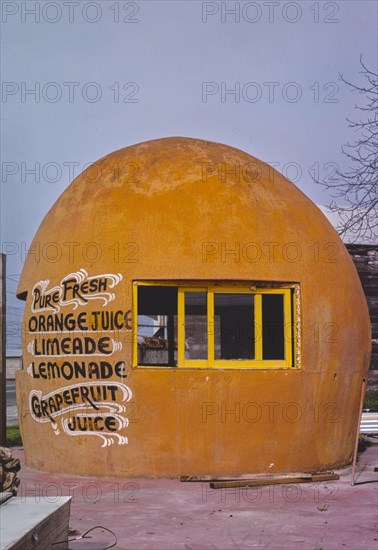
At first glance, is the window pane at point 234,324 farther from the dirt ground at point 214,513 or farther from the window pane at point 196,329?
the dirt ground at point 214,513

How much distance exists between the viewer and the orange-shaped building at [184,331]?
10.6 m

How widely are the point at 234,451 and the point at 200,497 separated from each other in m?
1.26

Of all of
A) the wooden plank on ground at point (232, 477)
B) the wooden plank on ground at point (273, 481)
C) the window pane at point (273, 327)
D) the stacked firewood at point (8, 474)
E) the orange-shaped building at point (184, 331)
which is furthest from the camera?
the window pane at point (273, 327)

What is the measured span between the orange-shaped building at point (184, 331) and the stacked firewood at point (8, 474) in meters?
4.47

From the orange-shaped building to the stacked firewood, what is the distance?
4465 mm

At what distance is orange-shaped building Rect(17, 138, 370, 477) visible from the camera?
34.8 feet

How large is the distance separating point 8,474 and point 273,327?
589 cm

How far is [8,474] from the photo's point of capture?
5.98 meters

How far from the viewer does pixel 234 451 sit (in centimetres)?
1066

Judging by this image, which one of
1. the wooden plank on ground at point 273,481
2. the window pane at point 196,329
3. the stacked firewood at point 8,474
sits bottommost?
the wooden plank on ground at point 273,481

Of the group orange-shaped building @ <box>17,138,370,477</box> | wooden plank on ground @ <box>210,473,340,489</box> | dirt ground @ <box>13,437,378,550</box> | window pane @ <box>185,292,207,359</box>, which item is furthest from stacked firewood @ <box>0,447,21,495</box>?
window pane @ <box>185,292,207,359</box>

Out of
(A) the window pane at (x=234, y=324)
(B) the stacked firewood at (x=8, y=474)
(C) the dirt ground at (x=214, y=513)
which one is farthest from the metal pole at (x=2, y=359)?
(B) the stacked firewood at (x=8, y=474)

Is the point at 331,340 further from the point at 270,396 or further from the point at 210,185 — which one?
the point at 210,185

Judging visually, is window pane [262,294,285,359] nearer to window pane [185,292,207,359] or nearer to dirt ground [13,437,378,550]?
dirt ground [13,437,378,550]
